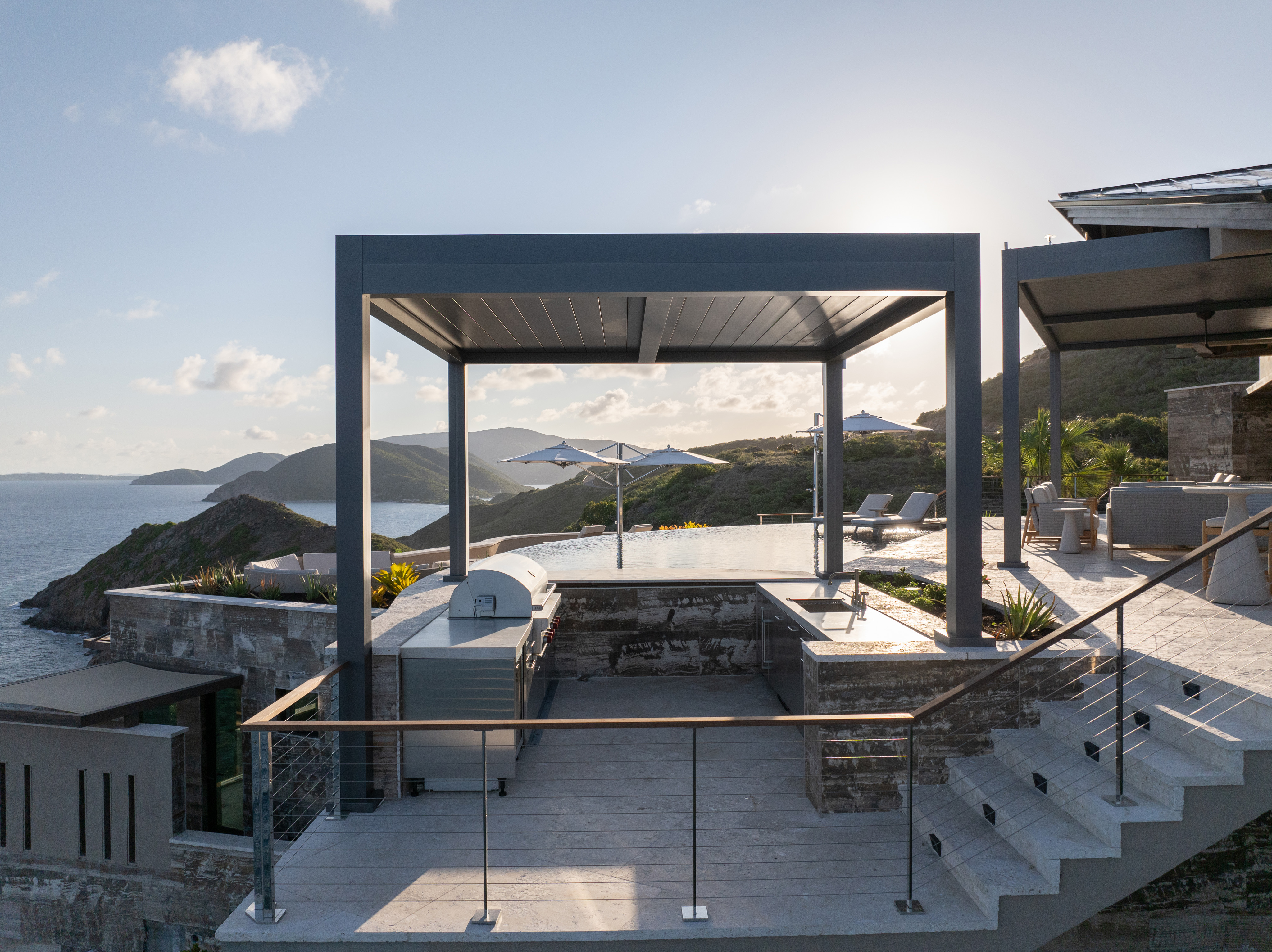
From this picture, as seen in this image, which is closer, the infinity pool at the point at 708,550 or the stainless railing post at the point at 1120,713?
the stainless railing post at the point at 1120,713

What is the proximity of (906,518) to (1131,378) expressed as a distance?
1135 inches

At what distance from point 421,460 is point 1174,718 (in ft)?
298

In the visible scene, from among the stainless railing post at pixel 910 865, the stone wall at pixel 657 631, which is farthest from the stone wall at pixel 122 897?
the stainless railing post at pixel 910 865

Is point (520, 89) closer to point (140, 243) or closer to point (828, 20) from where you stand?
point (828, 20)

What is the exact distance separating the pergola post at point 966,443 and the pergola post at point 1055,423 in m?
7.16

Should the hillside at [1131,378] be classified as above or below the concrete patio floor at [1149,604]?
above

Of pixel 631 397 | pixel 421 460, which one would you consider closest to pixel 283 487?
pixel 421 460

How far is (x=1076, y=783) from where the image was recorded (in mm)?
3902

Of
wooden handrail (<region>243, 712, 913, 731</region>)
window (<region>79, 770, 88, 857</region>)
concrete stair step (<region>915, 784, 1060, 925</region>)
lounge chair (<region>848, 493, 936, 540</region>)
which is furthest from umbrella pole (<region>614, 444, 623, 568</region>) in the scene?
window (<region>79, 770, 88, 857</region>)

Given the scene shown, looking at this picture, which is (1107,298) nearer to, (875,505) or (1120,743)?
(875,505)

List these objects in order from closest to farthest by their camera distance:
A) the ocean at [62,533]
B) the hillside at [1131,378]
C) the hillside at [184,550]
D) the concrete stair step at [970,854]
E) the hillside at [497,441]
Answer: the concrete stair step at [970,854] → the ocean at [62,533] → the hillside at [1131,378] → the hillside at [184,550] → the hillside at [497,441]

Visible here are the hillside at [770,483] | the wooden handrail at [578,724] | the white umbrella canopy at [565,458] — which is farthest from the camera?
the hillside at [770,483]

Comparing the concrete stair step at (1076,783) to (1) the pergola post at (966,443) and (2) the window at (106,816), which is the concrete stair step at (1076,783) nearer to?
(1) the pergola post at (966,443)

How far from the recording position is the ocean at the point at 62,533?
29797 millimetres
